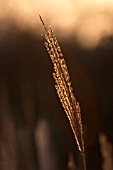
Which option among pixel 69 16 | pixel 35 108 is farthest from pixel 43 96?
pixel 69 16

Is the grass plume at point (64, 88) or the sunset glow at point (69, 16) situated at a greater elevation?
the sunset glow at point (69, 16)

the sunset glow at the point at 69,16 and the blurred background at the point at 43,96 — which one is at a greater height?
the sunset glow at the point at 69,16

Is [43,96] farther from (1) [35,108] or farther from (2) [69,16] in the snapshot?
(2) [69,16]

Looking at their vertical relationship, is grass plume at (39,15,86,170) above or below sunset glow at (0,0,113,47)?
below

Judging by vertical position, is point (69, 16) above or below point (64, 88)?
above

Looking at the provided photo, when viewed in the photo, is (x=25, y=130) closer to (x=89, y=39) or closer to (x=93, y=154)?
(x=93, y=154)
